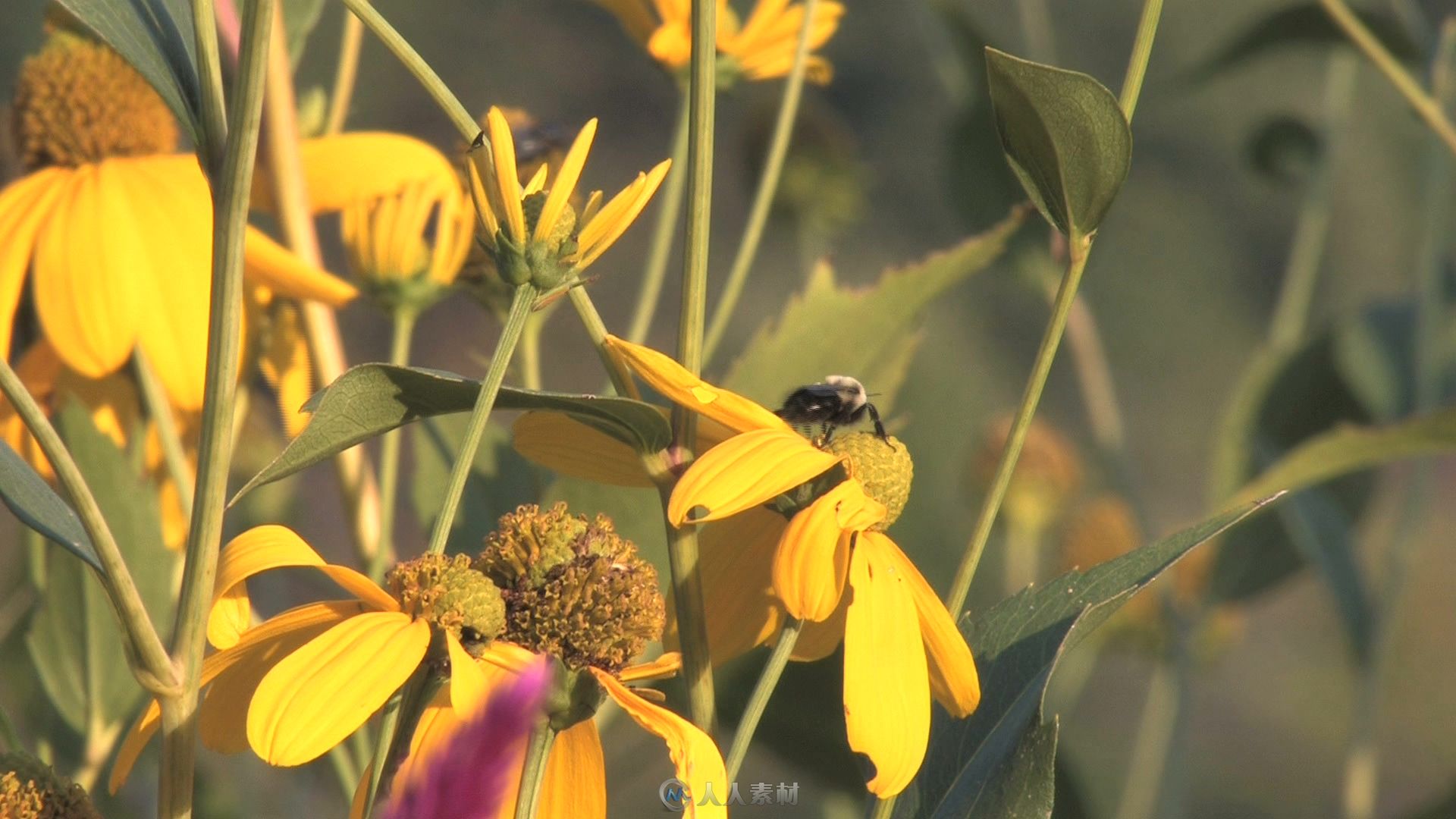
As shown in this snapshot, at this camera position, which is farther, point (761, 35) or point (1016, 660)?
point (761, 35)

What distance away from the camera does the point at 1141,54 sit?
1.01ft

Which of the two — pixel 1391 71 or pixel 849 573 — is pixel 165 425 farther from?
pixel 1391 71

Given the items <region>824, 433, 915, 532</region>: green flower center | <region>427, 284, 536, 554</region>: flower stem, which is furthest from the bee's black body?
<region>427, 284, 536, 554</region>: flower stem

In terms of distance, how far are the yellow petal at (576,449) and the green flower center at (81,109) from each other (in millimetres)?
303

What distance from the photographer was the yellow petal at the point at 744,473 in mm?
281

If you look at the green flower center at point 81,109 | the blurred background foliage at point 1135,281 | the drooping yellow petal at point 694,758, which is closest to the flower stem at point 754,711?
the drooping yellow petal at point 694,758

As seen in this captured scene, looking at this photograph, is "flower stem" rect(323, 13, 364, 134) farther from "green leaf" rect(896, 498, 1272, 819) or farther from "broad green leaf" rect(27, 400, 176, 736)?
"green leaf" rect(896, 498, 1272, 819)

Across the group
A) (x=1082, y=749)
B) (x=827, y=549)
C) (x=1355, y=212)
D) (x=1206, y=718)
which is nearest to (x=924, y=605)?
(x=827, y=549)

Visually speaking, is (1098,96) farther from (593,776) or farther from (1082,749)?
(1082,749)

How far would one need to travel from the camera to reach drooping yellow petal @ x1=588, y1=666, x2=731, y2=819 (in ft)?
0.91

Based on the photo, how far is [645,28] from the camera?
0.54 metres

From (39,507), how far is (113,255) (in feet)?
0.73

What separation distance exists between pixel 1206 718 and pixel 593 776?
3.55m

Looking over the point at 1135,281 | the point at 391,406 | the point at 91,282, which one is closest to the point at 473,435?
the point at 391,406
